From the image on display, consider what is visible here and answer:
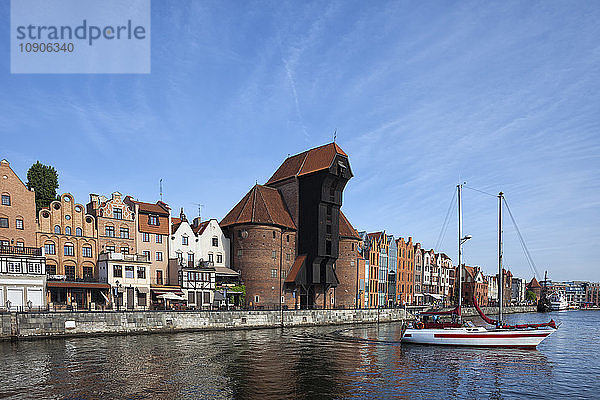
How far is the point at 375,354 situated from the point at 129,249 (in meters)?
44.4

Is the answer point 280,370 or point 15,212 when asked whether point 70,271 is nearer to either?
point 15,212

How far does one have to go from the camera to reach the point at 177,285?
7875cm

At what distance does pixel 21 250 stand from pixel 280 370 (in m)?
45.1

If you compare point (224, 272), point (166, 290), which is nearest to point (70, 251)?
point (166, 290)

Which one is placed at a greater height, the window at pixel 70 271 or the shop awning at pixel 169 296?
the window at pixel 70 271

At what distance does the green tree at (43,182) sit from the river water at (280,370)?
139ft

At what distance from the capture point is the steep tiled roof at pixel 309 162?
290ft

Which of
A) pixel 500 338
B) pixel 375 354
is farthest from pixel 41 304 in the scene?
pixel 500 338

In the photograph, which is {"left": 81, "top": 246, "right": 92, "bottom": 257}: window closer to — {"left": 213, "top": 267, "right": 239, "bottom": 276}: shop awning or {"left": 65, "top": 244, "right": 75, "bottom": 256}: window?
{"left": 65, "top": 244, "right": 75, "bottom": 256}: window

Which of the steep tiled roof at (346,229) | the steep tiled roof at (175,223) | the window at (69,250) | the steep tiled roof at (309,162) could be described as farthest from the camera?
the steep tiled roof at (346,229)

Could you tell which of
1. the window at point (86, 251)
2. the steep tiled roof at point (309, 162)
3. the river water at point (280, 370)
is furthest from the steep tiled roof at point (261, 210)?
the river water at point (280, 370)

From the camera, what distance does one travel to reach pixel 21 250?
216 ft

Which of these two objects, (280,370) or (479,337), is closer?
(280,370)

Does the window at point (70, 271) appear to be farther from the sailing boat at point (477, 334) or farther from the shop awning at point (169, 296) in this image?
the sailing boat at point (477, 334)
